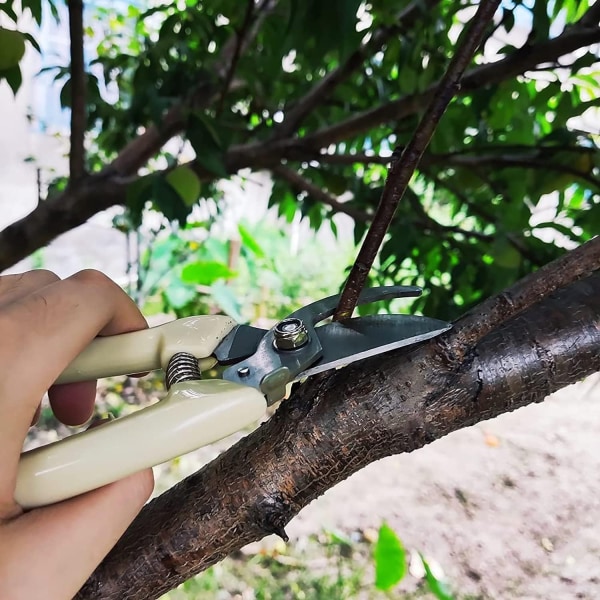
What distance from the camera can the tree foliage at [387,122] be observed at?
85cm

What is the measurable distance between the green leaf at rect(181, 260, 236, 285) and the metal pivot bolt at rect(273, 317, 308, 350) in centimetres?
225

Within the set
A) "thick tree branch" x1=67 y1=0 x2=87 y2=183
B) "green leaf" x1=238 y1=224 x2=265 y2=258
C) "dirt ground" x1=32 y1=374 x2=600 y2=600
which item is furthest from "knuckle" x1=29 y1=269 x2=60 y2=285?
"green leaf" x1=238 y1=224 x2=265 y2=258

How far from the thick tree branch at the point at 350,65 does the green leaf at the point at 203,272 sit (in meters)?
1.56

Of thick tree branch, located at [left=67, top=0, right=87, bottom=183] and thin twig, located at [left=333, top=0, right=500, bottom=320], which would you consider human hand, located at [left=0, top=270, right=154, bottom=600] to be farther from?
thick tree branch, located at [left=67, top=0, right=87, bottom=183]

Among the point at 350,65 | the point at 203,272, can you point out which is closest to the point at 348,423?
the point at 350,65

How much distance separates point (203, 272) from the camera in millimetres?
2703

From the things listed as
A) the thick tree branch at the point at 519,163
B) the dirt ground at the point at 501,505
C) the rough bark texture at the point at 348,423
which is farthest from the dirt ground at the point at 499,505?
the rough bark texture at the point at 348,423

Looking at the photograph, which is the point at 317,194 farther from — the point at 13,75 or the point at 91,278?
the point at 91,278

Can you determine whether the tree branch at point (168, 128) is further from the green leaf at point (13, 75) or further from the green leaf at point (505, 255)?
the green leaf at point (505, 255)

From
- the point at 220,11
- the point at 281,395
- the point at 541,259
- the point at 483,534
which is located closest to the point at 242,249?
the point at 483,534

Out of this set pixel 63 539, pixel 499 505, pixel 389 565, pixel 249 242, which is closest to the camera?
pixel 63 539

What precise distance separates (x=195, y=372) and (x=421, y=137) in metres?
0.22

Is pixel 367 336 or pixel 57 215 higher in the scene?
pixel 57 215

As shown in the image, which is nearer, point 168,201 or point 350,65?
point 168,201
